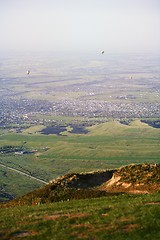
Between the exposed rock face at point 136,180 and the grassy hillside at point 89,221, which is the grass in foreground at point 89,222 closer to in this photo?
the grassy hillside at point 89,221

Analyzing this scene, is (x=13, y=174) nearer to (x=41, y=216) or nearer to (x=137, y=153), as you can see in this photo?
(x=137, y=153)

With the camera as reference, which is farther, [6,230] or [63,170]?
[63,170]

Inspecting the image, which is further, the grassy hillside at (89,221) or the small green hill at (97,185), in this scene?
the small green hill at (97,185)

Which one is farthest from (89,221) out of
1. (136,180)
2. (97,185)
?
(97,185)

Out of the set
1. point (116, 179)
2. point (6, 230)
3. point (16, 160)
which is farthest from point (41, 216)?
point (16, 160)

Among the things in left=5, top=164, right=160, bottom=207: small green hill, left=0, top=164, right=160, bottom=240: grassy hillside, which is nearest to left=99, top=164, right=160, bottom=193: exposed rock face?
left=5, top=164, right=160, bottom=207: small green hill

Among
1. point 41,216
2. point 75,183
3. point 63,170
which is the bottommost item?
point 63,170

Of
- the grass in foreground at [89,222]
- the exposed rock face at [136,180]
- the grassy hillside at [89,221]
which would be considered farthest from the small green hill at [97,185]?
the grass in foreground at [89,222]
